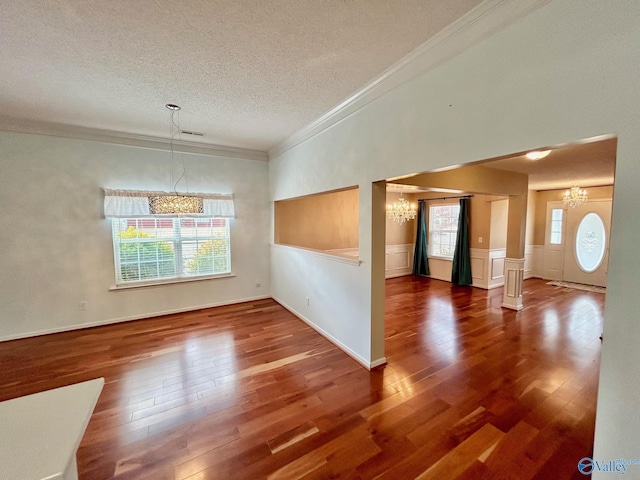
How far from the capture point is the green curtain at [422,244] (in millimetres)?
7664

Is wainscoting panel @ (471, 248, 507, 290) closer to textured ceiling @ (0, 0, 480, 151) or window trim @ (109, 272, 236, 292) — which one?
textured ceiling @ (0, 0, 480, 151)

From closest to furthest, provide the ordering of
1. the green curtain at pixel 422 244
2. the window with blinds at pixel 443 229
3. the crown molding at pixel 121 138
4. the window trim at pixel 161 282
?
1. the crown molding at pixel 121 138
2. the window trim at pixel 161 282
3. the window with blinds at pixel 443 229
4. the green curtain at pixel 422 244

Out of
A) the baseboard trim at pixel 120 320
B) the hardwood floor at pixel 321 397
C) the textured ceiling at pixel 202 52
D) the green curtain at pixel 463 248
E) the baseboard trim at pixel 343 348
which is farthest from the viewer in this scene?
Result: the green curtain at pixel 463 248

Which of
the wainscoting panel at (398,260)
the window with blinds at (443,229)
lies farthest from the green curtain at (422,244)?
the wainscoting panel at (398,260)

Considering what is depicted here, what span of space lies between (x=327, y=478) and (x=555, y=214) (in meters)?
8.52

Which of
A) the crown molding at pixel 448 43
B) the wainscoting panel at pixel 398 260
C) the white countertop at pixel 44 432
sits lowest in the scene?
the wainscoting panel at pixel 398 260

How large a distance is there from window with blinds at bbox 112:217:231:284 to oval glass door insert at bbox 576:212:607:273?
27.6 ft

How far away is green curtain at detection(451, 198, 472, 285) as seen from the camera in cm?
663

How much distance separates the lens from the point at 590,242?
6570mm

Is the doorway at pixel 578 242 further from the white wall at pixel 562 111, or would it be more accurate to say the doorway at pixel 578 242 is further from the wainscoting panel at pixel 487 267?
the white wall at pixel 562 111

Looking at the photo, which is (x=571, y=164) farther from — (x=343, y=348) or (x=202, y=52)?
(x=202, y=52)

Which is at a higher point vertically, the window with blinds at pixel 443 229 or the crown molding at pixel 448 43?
the crown molding at pixel 448 43

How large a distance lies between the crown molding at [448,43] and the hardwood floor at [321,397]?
2.79m

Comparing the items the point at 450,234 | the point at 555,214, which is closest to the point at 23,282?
the point at 450,234
